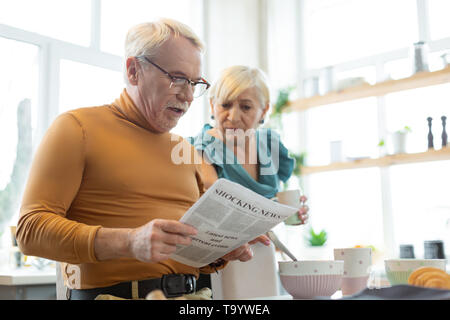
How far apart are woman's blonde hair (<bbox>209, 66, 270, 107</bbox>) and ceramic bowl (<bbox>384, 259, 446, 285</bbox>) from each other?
1001 mm

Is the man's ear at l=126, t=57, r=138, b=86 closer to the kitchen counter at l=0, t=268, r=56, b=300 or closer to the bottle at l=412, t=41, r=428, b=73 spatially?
the kitchen counter at l=0, t=268, r=56, b=300

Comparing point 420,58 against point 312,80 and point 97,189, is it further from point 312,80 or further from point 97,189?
→ point 97,189

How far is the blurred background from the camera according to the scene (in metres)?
3.18

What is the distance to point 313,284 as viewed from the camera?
3.39 feet

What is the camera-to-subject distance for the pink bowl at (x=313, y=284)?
3.38 feet

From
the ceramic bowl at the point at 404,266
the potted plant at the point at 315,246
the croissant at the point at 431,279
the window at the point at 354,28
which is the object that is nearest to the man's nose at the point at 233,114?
the ceramic bowl at the point at 404,266

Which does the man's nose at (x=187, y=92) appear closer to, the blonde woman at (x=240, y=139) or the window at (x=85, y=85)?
the blonde woman at (x=240, y=139)

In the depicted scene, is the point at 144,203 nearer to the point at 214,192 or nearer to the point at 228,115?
the point at 214,192

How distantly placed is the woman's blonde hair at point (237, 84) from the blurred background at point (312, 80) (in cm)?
177

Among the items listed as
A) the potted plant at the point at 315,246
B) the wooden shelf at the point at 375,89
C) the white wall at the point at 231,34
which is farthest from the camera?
the white wall at the point at 231,34

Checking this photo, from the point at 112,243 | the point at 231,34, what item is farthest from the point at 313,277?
the point at 231,34

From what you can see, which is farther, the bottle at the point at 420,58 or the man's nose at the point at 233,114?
the bottle at the point at 420,58

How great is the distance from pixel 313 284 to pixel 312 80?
3349mm
